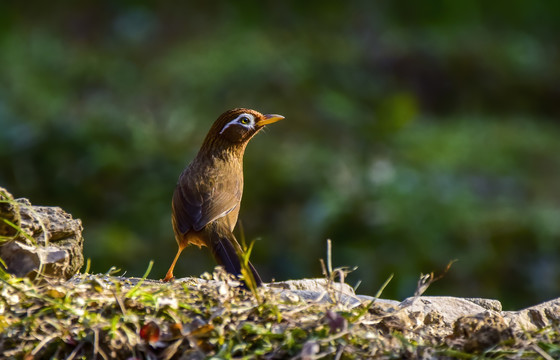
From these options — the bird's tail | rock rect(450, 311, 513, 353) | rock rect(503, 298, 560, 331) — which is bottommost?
the bird's tail

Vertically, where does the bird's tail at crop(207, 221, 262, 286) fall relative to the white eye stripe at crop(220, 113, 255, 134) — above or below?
below

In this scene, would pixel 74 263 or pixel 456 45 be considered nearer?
pixel 74 263

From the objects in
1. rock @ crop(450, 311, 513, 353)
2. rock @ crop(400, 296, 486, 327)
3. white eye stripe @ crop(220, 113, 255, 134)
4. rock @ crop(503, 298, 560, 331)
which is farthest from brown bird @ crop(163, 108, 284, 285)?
rock @ crop(450, 311, 513, 353)

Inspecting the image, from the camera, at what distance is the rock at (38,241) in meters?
3.24

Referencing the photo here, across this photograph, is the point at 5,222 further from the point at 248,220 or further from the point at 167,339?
the point at 248,220

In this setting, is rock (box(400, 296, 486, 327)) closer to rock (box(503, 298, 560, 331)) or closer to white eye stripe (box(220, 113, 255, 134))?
rock (box(503, 298, 560, 331))

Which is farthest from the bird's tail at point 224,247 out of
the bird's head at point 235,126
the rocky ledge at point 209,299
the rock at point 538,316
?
the rock at point 538,316

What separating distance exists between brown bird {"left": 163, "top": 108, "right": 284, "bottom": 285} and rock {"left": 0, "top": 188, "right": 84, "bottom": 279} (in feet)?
3.70

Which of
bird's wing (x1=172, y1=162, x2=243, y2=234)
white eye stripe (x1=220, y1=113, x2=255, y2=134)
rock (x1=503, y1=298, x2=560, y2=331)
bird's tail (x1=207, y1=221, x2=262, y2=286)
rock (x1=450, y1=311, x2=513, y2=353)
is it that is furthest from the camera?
white eye stripe (x1=220, y1=113, x2=255, y2=134)

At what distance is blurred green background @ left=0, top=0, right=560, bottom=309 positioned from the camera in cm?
833

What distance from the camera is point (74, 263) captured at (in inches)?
139

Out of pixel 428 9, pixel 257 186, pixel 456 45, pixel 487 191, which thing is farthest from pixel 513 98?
pixel 257 186

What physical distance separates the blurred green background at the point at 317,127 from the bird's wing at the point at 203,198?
2.57m

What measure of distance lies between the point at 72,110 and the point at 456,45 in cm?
736
